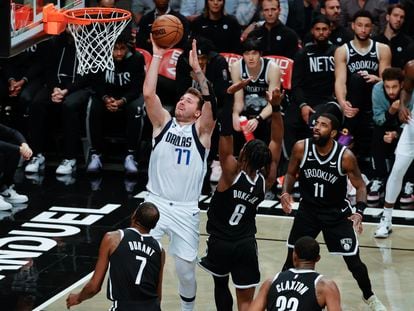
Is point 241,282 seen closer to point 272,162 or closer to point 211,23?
point 272,162

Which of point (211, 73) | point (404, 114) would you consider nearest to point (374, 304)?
point (404, 114)

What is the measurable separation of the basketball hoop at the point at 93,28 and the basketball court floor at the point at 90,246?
68.7 inches

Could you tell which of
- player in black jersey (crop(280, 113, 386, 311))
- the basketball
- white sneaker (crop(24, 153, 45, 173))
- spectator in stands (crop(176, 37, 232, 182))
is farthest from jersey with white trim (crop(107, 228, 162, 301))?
white sneaker (crop(24, 153, 45, 173))

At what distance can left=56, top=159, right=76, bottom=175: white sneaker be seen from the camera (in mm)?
13414

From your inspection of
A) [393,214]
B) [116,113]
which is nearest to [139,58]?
[116,113]

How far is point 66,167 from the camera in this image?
13.5 meters

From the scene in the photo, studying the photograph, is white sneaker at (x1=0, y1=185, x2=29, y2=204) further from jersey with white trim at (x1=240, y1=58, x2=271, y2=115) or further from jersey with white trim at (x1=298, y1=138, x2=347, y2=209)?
jersey with white trim at (x1=298, y1=138, x2=347, y2=209)

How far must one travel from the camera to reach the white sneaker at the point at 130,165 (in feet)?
43.6

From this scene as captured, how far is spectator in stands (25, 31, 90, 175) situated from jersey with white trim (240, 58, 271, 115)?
2127mm

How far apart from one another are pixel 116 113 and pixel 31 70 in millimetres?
1294

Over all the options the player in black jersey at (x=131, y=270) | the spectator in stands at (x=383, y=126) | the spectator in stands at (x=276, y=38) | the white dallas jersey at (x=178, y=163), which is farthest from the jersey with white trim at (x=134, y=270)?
the spectator in stands at (x=276, y=38)

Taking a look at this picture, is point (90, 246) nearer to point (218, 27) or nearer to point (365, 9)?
point (218, 27)

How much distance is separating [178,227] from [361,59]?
5024mm

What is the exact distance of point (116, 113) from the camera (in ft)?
44.8
